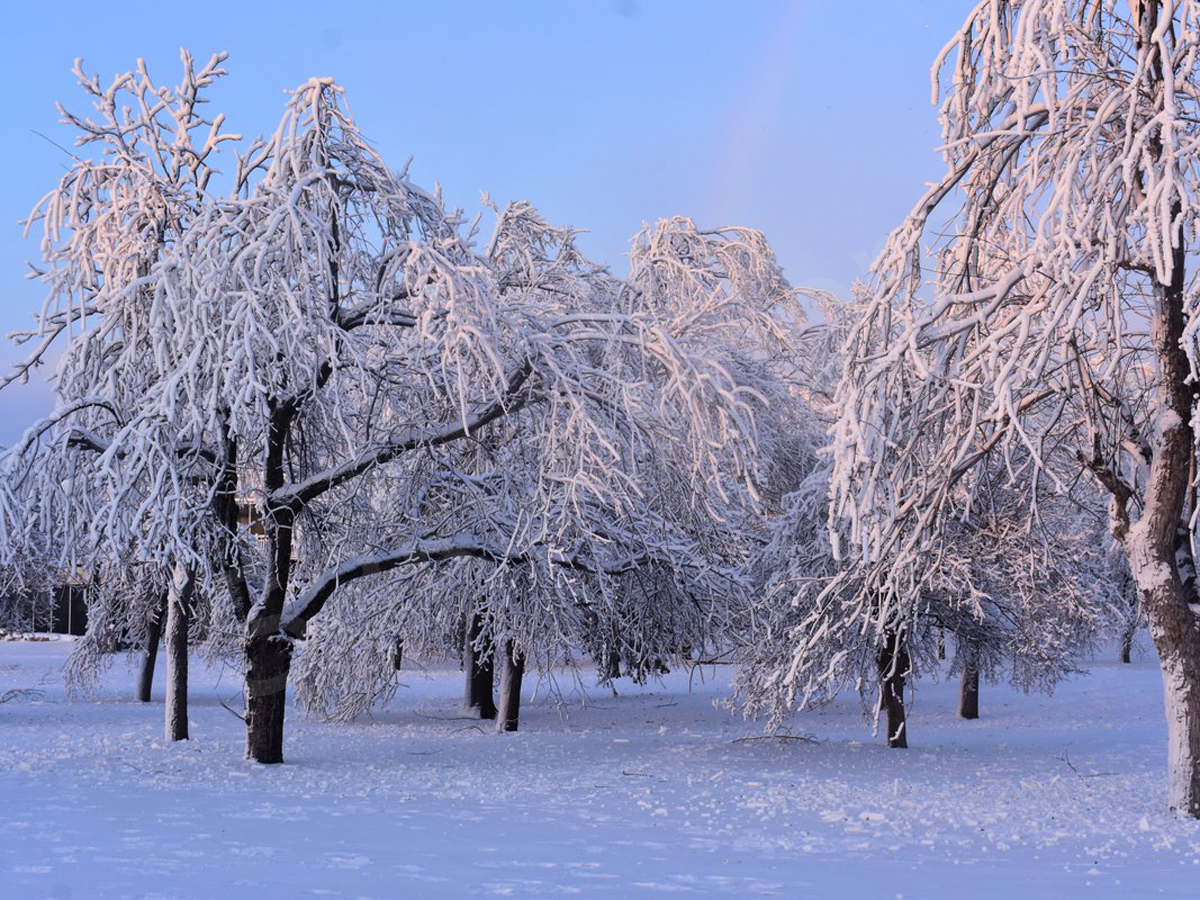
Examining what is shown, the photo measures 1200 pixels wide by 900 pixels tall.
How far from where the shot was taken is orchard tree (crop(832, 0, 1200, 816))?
27.5 feet

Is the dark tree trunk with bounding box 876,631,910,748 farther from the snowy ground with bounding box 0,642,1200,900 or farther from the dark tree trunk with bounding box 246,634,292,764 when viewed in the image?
the dark tree trunk with bounding box 246,634,292,764

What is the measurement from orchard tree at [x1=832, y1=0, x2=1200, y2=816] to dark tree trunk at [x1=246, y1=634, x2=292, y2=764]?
641 cm

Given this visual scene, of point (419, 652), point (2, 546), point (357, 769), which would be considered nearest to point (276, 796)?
point (357, 769)

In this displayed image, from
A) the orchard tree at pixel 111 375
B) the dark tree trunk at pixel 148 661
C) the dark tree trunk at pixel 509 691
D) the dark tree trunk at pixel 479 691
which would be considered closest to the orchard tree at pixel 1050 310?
the orchard tree at pixel 111 375

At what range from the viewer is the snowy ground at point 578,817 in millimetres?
6812

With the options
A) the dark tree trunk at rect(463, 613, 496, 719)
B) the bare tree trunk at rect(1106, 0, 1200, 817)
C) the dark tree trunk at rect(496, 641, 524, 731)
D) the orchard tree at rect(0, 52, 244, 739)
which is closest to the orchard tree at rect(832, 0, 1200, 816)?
the bare tree trunk at rect(1106, 0, 1200, 817)

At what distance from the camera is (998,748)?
1825 cm

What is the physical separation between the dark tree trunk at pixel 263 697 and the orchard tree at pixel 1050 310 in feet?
21.0

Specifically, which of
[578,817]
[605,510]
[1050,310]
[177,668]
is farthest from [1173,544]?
[177,668]

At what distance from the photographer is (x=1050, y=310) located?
850 centimetres

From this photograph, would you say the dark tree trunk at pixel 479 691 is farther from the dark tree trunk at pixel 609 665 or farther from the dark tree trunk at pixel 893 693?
the dark tree trunk at pixel 893 693

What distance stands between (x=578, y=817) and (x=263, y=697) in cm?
477

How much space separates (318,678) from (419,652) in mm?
1772

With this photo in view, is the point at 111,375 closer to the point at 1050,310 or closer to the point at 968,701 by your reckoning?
the point at 1050,310
